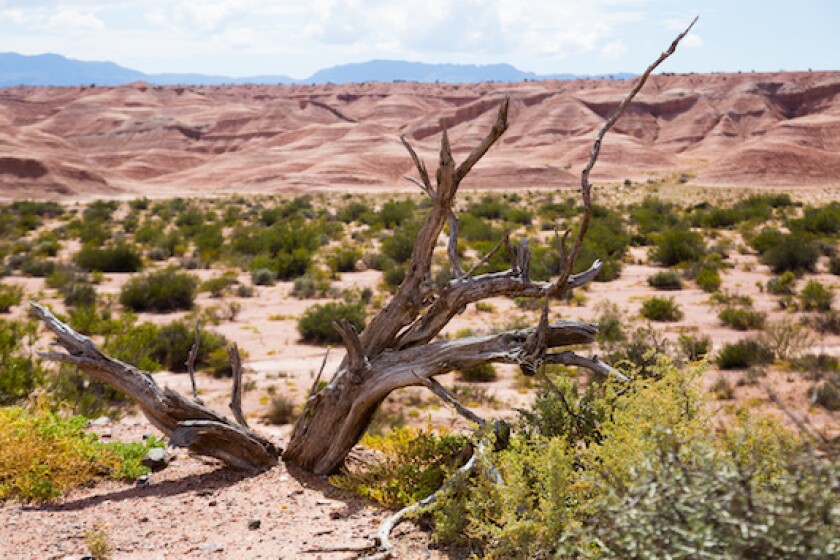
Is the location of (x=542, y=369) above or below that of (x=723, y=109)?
below

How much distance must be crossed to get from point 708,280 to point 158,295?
13.4m

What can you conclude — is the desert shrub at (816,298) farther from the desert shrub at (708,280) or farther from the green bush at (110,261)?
the green bush at (110,261)

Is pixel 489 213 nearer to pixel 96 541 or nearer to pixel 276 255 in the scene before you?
pixel 276 255

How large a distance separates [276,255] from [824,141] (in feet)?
207

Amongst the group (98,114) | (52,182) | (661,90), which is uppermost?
(661,90)

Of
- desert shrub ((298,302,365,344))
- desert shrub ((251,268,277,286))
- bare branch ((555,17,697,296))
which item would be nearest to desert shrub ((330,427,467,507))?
bare branch ((555,17,697,296))

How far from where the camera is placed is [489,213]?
35844 millimetres

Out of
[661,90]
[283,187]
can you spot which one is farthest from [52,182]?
[661,90]

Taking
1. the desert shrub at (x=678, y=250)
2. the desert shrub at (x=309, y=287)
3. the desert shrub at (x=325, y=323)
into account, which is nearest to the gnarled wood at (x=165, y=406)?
the desert shrub at (x=325, y=323)

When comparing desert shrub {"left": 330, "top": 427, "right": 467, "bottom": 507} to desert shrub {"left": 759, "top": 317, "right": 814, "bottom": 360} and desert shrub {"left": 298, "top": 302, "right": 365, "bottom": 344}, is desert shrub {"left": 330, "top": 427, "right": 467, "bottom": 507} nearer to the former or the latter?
desert shrub {"left": 298, "top": 302, "right": 365, "bottom": 344}

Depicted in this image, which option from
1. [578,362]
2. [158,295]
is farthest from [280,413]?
[158,295]

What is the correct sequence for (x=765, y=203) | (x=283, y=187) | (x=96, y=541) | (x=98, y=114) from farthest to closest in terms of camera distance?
(x=98, y=114) < (x=283, y=187) < (x=765, y=203) < (x=96, y=541)

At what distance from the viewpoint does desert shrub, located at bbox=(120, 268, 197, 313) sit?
650 inches

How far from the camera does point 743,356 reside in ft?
37.2
